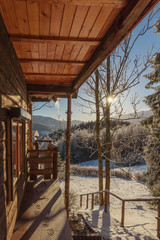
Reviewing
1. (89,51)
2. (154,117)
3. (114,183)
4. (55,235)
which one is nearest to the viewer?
(55,235)

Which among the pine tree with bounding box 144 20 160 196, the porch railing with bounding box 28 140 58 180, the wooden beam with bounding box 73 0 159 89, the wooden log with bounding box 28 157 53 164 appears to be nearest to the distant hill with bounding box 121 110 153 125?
the pine tree with bounding box 144 20 160 196

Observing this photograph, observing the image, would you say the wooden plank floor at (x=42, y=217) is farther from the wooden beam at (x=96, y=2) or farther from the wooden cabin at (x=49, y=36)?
the wooden beam at (x=96, y=2)

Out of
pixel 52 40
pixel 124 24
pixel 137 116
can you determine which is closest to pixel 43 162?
pixel 52 40

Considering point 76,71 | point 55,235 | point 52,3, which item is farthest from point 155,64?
point 55,235

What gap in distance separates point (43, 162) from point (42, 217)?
2.11 metres

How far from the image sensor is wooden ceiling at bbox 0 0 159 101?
171 centimetres

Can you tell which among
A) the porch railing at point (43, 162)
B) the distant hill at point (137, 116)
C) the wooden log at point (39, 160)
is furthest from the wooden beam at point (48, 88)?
the distant hill at point (137, 116)

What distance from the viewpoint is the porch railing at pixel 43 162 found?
498cm

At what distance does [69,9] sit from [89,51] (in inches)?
40.7

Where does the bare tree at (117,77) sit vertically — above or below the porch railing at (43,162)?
above

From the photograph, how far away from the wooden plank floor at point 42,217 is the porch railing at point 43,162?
1.78 ft

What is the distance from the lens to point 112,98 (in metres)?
8.10

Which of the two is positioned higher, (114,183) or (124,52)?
(124,52)

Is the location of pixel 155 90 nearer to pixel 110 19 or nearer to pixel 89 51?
pixel 89 51
